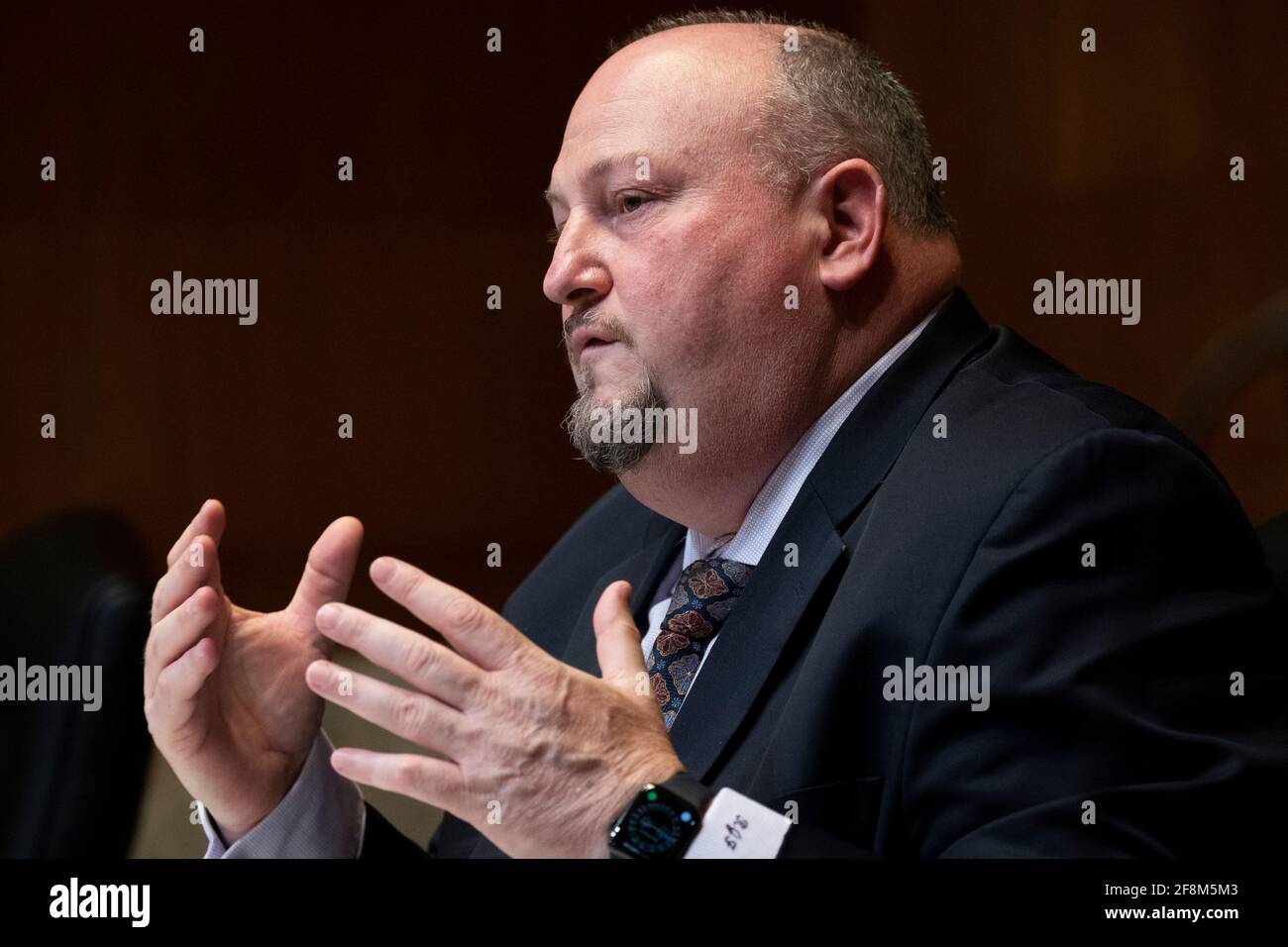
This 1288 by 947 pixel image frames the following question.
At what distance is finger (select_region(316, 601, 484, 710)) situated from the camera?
1.13 metres

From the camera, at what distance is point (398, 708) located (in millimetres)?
1131

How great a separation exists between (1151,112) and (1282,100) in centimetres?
19

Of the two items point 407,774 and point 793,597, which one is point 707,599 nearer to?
point 793,597

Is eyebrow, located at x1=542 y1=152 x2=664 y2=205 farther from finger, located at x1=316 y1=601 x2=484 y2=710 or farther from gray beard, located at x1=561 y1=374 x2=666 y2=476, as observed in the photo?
finger, located at x1=316 y1=601 x2=484 y2=710

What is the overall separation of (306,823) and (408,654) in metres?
0.52

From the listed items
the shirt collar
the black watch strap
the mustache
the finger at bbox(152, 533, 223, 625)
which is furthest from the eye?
the black watch strap

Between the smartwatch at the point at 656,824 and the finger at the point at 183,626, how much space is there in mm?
476

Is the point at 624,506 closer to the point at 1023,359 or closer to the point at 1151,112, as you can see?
the point at 1023,359

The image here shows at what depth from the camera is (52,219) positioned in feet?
7.63

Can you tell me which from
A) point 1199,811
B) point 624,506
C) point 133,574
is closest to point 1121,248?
point 624,506

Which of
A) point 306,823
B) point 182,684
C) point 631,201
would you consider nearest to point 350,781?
point 306,823

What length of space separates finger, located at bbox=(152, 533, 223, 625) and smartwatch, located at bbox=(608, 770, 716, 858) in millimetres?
499

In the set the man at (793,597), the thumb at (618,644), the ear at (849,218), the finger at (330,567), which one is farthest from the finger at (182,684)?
the ear at (849,218)

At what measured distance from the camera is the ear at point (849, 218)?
5.25ft
